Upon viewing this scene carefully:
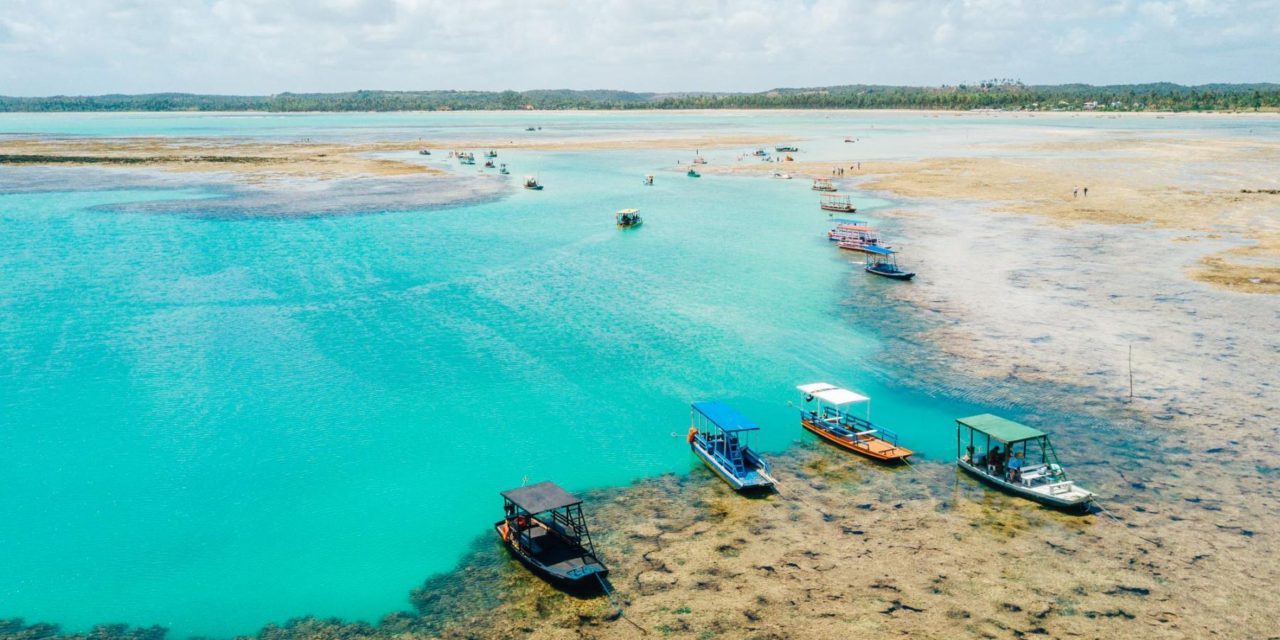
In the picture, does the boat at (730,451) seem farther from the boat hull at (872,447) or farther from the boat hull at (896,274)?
the boat hull at (896,274)

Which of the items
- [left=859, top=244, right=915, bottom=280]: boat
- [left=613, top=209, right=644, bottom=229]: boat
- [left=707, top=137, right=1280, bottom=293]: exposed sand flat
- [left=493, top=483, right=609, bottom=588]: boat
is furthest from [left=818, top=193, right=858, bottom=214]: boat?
[left=493, top=483, right=609, bottom=588]: boat

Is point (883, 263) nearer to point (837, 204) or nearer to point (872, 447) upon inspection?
point (837, 204)

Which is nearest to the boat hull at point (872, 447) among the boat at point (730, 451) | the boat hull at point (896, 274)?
the boat at point (730, 451)

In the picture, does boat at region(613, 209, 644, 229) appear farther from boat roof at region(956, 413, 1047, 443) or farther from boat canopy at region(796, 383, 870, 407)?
boat roof at region(956, 413, 1047, 443)

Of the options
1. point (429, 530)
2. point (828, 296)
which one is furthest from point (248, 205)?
point (429, 530)

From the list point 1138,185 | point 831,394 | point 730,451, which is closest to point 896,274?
point 831,394

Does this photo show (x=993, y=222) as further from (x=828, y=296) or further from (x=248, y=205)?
(x=248, y=205)

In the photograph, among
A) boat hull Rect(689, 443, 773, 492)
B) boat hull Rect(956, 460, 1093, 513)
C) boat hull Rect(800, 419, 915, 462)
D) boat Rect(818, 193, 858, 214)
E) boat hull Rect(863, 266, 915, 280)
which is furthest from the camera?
boat Rect(818, 193, 858, 214)
